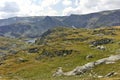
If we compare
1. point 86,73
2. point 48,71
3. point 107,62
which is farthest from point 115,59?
point 48,71

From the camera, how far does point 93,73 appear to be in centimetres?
15225

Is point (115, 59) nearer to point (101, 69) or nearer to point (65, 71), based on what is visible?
point (101, 69)

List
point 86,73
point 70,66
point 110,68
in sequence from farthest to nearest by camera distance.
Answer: point 70,66
point 86,73
point 110,68

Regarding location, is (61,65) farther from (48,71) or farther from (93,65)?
(93,65)

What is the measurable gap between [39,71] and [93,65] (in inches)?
1616

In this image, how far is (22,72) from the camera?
19912cm

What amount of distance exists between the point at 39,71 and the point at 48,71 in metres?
7.38

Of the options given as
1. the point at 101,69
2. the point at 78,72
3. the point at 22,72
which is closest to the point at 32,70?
the point at 22,72

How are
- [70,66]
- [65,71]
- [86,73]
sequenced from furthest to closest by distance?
[70,66] → [65,71] → [86,73]

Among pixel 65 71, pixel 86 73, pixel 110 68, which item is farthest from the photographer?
pixel 65 71

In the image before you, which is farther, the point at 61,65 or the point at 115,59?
the point at 61,65

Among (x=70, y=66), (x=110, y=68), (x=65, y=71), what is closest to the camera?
(x=110, y=68)

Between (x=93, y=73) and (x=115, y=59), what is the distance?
1866 cm

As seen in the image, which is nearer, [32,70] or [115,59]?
[115,59]
